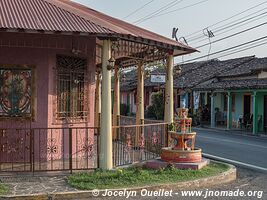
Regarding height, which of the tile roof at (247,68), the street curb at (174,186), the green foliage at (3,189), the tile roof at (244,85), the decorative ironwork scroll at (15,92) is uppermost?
the tile roof at (247,68)

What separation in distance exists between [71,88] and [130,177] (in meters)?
3.33

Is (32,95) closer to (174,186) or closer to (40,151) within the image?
(40,151)

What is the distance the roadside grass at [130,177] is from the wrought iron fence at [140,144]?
3.66 feet

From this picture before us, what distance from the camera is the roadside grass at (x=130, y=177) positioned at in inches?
370

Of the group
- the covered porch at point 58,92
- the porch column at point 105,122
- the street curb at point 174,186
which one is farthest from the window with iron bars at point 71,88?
the street curb at point 174,186

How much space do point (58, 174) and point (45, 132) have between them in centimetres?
152

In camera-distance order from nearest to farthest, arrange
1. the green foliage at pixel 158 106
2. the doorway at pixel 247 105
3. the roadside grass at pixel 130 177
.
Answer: the roadside grass at pixel 130 177 < the doorway at pixel 247 105 < the green foliage at pixel 158 106

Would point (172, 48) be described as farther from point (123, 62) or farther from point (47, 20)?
point (123, 62)

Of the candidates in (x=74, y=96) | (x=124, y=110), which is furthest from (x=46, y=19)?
(x=124, y=110)

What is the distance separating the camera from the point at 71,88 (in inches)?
475

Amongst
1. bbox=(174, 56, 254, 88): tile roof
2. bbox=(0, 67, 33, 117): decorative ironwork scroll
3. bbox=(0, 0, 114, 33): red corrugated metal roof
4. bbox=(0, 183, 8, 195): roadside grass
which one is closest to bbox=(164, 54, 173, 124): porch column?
bbox=(0, 0, 114, 33): red corrugated metal roof

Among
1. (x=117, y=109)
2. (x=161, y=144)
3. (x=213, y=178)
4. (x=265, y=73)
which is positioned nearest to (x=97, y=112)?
(x=117, y=109)

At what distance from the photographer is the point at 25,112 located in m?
11.5

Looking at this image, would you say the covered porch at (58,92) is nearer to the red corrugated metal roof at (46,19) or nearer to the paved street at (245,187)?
the red corrugated metal roof at (46,19)
